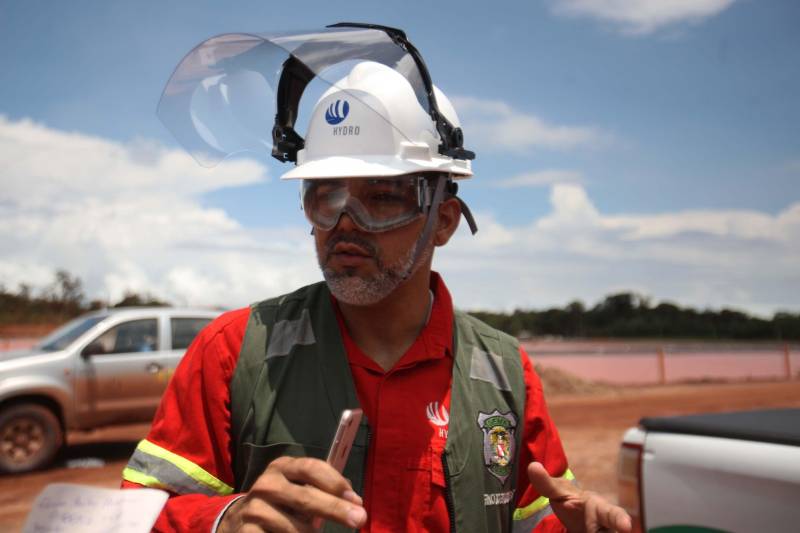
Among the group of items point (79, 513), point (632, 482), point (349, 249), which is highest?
point (349, 249)

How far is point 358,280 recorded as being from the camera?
2.24 m

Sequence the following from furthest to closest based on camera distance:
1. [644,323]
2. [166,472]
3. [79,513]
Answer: [644,323] → [166,472] → [79,513]

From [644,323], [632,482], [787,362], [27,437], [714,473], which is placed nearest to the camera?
[714,473]

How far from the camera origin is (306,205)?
2.35 m

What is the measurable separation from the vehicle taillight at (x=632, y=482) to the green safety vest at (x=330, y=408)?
1485mm

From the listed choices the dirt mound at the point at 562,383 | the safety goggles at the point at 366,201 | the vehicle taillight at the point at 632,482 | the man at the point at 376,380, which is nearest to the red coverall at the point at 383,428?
the man at the point at 376,380

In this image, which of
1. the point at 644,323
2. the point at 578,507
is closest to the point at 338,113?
the point at 578,507

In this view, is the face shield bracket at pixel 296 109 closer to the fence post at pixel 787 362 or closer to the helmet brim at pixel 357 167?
the helmet brim at pixel 357 167

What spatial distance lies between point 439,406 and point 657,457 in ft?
5.74

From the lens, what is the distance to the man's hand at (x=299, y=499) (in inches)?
56.3

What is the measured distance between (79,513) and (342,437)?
638 millimetres

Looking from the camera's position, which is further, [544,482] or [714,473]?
[714,473]

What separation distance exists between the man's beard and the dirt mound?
56.8ft

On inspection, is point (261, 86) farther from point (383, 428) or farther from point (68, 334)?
point (68, 334)
